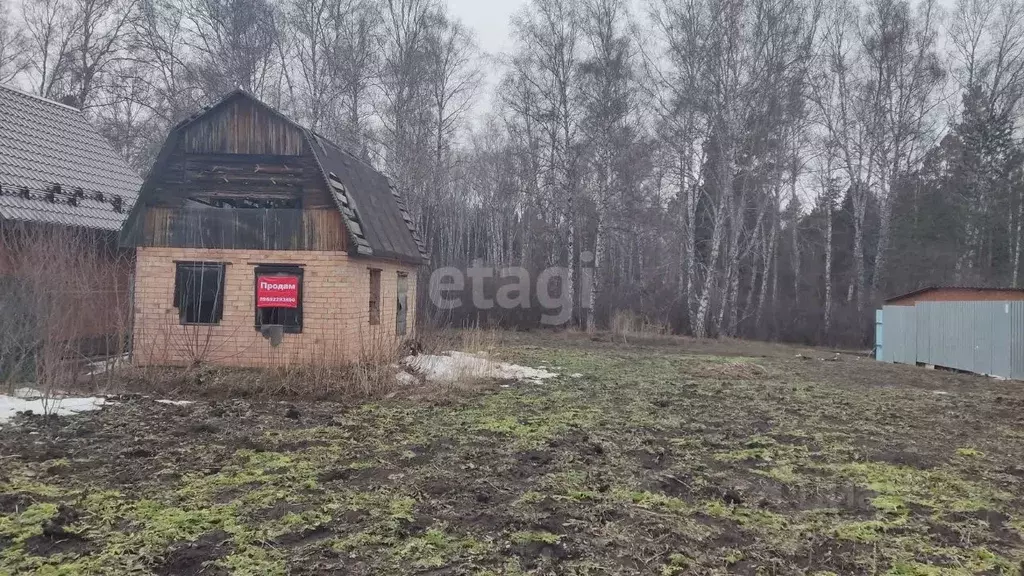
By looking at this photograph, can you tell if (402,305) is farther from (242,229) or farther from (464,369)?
(242,229)

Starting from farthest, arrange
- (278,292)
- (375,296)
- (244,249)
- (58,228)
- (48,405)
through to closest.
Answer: (375,296) → (58,228) → (244,249) → (278,292) → (48,405)

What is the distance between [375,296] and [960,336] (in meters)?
14.4

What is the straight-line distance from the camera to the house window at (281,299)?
1017cm

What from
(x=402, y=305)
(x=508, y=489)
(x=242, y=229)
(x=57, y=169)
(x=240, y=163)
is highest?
(x=57, y=169)

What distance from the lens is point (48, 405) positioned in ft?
23.7

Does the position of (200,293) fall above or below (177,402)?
above

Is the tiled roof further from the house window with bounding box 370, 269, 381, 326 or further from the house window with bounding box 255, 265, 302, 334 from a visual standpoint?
the house window with bounding box 370, 269, 381, 326

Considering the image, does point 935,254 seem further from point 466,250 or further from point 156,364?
point 156,364

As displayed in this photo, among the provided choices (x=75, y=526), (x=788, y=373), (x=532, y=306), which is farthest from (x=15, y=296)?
(x=532, y=306)

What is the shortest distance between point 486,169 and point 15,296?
2785 centimetres

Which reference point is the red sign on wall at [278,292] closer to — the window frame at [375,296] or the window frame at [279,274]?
the window frame at [279,274]

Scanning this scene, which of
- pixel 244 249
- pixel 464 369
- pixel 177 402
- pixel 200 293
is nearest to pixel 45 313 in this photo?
pixel 177 402

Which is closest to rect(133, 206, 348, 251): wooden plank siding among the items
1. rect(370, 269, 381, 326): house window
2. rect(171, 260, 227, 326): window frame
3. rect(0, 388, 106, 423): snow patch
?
rect(171, 260, 227, 326): window frame

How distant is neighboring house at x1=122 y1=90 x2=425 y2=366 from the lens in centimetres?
1012
